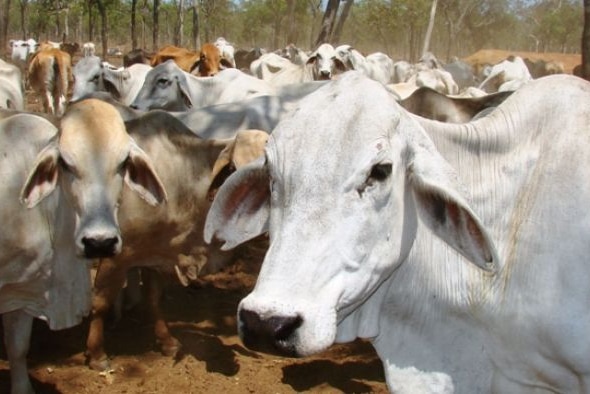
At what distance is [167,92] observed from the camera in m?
8.09

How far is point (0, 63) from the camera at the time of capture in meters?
9.87

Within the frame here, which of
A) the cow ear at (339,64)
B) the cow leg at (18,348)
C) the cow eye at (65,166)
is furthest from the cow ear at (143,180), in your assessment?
the cow ear at (339,64)

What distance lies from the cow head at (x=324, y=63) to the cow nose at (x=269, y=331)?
976cm

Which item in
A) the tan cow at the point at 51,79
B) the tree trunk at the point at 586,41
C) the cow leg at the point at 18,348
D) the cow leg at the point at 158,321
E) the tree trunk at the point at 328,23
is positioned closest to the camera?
the cow leg at the point at 18,348

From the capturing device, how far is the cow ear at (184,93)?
319 inches

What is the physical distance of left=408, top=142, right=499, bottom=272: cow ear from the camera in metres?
2.03

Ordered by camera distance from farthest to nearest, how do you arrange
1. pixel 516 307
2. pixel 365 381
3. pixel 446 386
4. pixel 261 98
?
1. pixel 261 98
2. pixel 365 381
3. pixel 446 386
4. pixel 516 307

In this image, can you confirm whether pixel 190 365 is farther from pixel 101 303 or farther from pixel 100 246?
pixel 100 246

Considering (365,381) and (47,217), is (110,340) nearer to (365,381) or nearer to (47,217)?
(47,217)

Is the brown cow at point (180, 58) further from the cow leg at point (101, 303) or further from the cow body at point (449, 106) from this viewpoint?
the cow leg at point (101, 303)

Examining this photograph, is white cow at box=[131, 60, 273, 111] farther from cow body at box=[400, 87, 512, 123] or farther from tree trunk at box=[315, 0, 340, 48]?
tree trunk at box=[315, 0, 340, 48]

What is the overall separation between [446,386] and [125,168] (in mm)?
2164

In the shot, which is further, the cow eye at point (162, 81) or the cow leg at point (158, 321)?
the cow eye at point (162, 81)

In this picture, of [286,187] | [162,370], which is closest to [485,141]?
[286,187]
